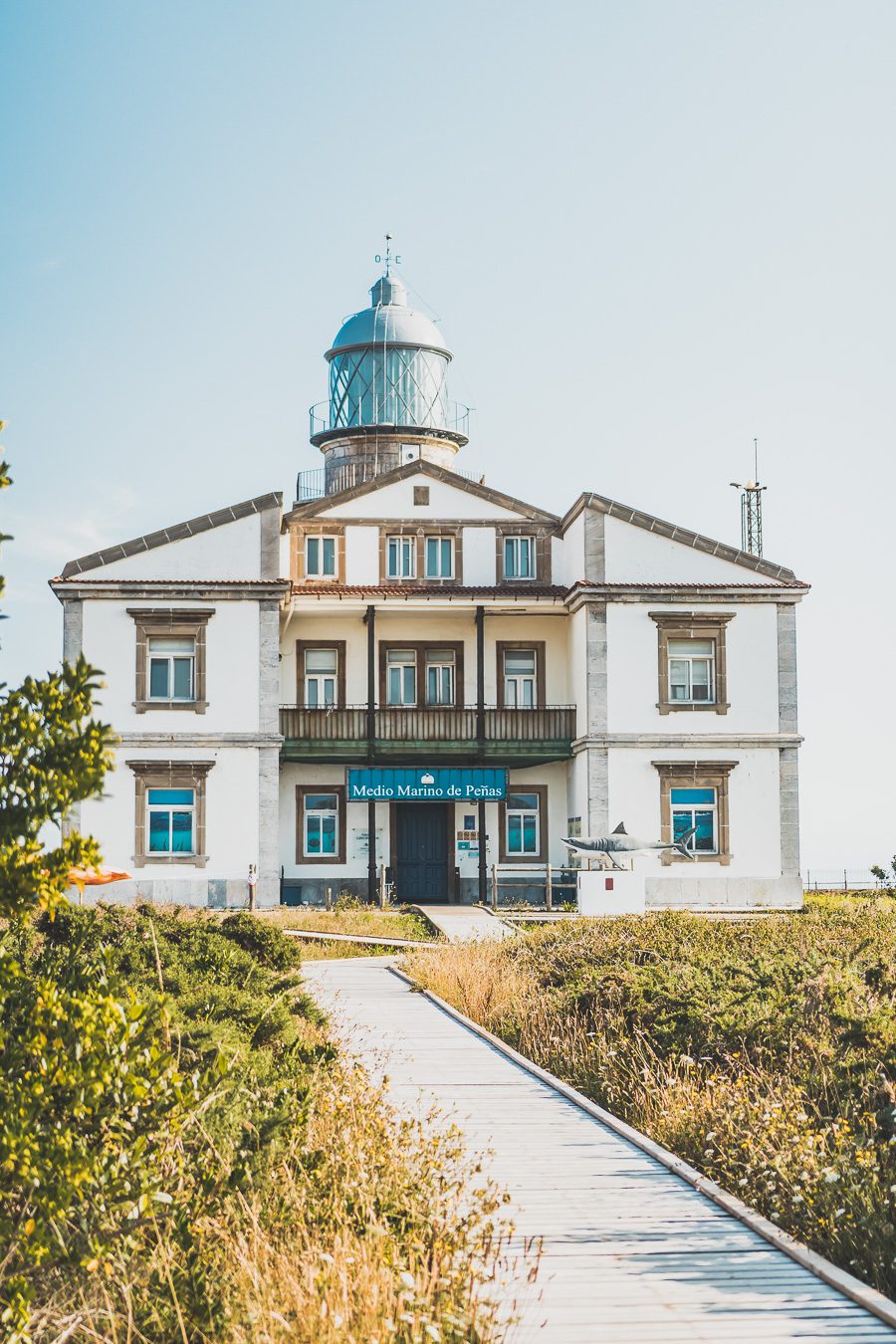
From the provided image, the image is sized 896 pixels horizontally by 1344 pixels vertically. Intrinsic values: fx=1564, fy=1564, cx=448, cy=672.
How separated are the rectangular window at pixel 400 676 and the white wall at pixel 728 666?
196 inches

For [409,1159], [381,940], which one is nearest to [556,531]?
[381,940]

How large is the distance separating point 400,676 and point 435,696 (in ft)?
3.13

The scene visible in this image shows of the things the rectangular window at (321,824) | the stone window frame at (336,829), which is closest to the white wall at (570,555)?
the stone window frame at (336,829)

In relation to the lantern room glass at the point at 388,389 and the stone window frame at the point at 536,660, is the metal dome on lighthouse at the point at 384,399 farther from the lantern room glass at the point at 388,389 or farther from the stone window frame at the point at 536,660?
the stone window frame at the point at 536,660

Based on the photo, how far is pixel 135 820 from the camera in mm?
33750

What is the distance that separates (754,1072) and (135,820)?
2483 cm

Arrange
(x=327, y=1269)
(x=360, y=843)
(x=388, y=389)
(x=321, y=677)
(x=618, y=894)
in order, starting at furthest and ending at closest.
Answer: (x=388, y=389), (x=321, y=677), (x=360, y=843), (x=618, y=894), (x=327, y=1269)

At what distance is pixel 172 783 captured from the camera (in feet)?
111

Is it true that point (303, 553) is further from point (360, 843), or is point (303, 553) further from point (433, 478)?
point (360, 843)

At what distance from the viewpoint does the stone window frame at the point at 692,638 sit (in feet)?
115

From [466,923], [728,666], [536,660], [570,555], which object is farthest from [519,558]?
[466,923]

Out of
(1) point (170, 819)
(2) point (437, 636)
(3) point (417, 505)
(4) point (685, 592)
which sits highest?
(3) point (417, 505)

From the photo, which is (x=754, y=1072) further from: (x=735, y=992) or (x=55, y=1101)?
(x=55, y=1101)

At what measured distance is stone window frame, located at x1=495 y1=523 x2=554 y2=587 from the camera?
3728 cm
